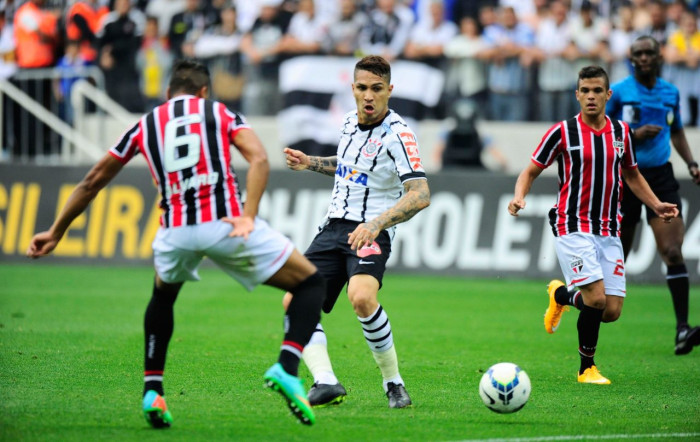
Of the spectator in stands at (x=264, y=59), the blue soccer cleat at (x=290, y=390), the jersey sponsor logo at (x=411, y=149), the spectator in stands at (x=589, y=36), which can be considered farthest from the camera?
Result: the spectator in stands at (x=264, y=59)

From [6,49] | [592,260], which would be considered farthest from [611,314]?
[6,49]

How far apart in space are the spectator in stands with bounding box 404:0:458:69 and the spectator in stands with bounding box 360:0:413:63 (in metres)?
0.18

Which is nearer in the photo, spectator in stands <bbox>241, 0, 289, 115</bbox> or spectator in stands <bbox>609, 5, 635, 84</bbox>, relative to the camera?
spectator in stands <bbox>609, 5, 635, 84</bbox>

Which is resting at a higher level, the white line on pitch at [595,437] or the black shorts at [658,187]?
the black shorts at [658,187]

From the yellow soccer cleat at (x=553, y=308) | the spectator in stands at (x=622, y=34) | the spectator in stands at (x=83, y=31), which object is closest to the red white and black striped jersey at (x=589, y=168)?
the yellow soccer cleat at (x=553, y=308)

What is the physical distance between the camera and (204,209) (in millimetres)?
5754

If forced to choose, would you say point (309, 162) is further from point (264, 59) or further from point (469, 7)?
point (469, 7)

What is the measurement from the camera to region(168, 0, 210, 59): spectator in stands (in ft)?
61.6

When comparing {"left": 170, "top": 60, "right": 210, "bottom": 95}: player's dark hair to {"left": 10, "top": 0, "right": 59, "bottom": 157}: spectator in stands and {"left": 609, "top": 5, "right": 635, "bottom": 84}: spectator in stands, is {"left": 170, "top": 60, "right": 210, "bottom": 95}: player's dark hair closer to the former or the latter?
{"left": 609, "top": 5, "right": 635, "bottom": 84}: spectator in stands

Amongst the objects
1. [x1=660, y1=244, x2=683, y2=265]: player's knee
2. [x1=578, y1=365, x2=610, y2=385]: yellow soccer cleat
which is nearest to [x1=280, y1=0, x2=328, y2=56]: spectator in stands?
[x1=660, y1=244, x2=683, y2=265]: player's knee

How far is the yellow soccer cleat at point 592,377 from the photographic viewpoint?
7.99 meters

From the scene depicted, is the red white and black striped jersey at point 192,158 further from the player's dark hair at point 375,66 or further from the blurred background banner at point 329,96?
the blurred background banner at point 329,96

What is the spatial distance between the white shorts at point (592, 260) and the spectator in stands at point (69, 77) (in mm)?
12646

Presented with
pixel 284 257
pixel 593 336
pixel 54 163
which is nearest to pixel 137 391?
pixel 284 257
